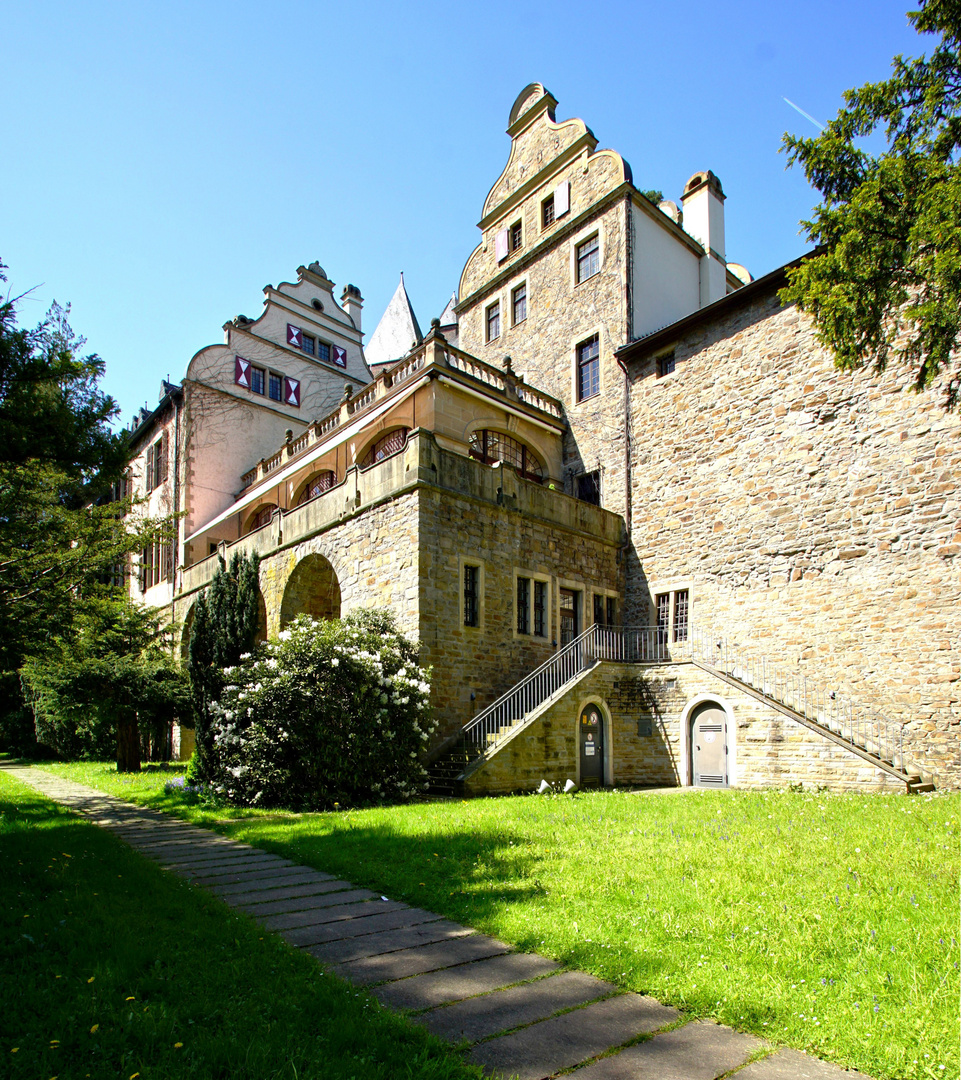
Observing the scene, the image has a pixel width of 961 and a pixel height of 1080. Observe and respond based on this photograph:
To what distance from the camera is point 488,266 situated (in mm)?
28094

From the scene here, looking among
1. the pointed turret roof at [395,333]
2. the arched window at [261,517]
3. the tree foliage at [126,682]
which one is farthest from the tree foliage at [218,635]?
the pointed turret roof at [395,333]

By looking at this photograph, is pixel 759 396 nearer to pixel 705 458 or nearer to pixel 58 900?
pixel 705 458

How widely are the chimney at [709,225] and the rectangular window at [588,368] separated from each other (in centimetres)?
507

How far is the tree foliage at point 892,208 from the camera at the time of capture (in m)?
8.77

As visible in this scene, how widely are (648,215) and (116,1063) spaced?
2472cm

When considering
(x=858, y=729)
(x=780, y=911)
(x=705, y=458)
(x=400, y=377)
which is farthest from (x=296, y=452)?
(x=780, y=911)

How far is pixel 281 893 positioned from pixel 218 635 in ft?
A: 28.2

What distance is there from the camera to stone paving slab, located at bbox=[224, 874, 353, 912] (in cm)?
591

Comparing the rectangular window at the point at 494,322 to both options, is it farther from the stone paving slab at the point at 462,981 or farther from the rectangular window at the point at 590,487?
the stone paving slab at the point at 462,981

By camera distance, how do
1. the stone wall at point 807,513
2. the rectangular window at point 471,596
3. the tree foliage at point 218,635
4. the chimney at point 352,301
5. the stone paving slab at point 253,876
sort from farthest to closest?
1. the chimney at point 352,301
2. the rectangular window at point 471,596
3. the stone wall at point 807,513
4. the tree foliage at point 218,635
5. the stone paving slab at point 253,876

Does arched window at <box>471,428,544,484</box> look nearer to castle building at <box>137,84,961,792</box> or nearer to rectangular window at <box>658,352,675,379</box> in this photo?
castle building at <box>137,84,961,792</box>

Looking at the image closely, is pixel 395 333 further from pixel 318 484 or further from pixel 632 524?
pixel 632 524

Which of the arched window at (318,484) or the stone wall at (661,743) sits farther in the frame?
the arched window at (318,484)

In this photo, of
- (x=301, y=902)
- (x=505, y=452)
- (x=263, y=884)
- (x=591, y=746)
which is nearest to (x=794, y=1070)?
(x=301, y=902)
